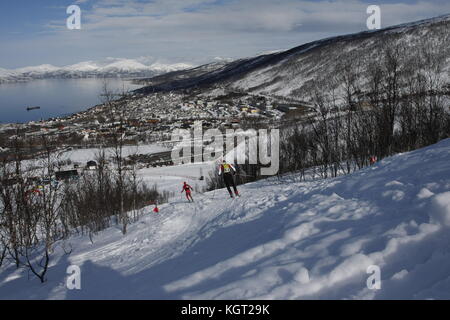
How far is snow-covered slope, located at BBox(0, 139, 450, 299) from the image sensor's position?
423cm

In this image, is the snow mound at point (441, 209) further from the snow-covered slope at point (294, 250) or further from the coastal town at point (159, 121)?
the coastal town at point (159, 121)

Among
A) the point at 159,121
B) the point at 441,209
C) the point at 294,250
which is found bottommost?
the point at 294,250

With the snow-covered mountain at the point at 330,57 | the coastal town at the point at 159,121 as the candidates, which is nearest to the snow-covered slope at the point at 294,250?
the coastal town at the point at 159,121

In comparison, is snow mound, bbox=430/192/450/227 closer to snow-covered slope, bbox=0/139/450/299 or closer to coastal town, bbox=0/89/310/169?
snow-covered slope, bbox=0/139/450/299

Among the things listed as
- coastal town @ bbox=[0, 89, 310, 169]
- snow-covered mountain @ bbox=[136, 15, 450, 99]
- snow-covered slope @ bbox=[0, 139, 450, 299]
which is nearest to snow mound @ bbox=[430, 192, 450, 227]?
snow-covered slope @ bbox=[0, 139, 450, 299]

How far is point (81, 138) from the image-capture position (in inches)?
3487

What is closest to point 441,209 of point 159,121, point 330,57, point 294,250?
point 294,250

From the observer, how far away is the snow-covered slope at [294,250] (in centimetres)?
423

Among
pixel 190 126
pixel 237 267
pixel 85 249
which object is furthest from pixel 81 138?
pixel 237 267

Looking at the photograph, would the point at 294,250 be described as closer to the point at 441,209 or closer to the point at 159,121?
the point at 441,209

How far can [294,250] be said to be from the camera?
211 inches

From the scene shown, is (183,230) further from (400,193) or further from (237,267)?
(400,193)
